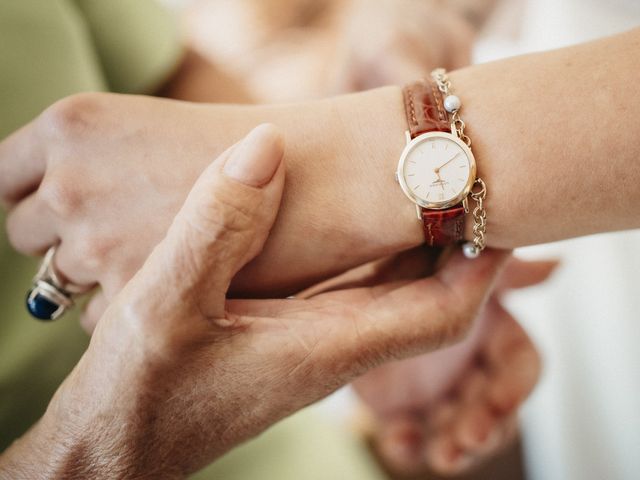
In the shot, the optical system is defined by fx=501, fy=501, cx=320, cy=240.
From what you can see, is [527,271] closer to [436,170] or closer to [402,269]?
[402,269]

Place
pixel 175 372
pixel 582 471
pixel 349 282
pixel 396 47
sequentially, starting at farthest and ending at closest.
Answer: pixel 582 471, pixel 396 47, pixel 349 282, pixel 175 372

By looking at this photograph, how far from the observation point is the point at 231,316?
676 millimetres

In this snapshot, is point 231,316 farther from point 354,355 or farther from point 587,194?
point 587,194

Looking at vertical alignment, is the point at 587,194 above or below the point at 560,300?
below

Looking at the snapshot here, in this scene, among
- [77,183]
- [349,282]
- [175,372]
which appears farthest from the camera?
[349,282]

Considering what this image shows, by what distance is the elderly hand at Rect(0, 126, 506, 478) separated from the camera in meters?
0.61

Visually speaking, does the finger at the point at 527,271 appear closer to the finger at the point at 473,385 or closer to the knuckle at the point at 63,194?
the finger at the point at 473,385

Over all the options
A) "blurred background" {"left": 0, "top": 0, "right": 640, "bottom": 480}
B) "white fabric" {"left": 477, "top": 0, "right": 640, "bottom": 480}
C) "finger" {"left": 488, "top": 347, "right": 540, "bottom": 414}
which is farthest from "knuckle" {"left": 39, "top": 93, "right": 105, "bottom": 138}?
"white fabric" {"left": 477, "top": 0, "right": 640, "bottom": 480}

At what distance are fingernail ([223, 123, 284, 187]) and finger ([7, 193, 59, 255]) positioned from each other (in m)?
0.35

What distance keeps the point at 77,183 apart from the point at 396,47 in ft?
2.89

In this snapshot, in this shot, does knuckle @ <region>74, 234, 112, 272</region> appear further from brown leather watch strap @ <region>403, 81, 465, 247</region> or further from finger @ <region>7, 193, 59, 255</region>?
brown leather watch strap @ <region>403, 81, 465, 247</region>

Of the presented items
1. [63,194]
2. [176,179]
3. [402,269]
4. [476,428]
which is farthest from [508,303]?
[63,194]

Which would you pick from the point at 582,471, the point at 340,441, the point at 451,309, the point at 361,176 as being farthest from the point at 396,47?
the point at 582,471

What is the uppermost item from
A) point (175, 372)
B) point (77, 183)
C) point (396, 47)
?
point (396, 47)
